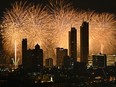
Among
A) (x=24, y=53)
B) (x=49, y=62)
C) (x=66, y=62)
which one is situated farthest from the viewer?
(x=66, y=62)

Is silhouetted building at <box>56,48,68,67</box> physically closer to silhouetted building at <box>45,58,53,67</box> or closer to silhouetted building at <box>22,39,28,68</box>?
silhouetted building at <box>45,58,53,67</box>

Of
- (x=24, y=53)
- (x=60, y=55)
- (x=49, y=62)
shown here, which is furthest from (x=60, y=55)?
(x=24, y=53)

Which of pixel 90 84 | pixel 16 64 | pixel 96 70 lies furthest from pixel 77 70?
pixel 90 84

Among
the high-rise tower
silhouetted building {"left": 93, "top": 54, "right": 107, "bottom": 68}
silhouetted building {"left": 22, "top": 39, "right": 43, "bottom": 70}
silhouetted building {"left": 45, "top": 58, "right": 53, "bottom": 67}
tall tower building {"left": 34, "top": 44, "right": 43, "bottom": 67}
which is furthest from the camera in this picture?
silhouetted building {"left": 93, "top": 54, "right": 107, "bottom": 68}

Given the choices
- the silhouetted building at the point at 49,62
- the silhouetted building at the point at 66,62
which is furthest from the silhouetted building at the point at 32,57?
the silhouetted building at the point at 66,62

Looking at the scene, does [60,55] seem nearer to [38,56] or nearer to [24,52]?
[38,56]

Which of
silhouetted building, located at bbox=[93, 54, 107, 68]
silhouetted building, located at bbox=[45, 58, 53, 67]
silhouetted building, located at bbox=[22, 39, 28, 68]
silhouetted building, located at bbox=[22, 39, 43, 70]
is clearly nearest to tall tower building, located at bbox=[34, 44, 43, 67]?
silhouetted building, located at bbox=[22, 39, 43, 70]

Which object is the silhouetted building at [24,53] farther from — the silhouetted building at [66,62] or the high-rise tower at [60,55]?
the high-rise tower at [60,55]

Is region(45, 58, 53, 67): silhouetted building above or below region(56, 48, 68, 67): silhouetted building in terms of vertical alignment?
below

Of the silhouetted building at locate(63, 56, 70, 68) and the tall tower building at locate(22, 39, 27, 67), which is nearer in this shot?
the tall tower building at locate(22, 39, 27, 67)
